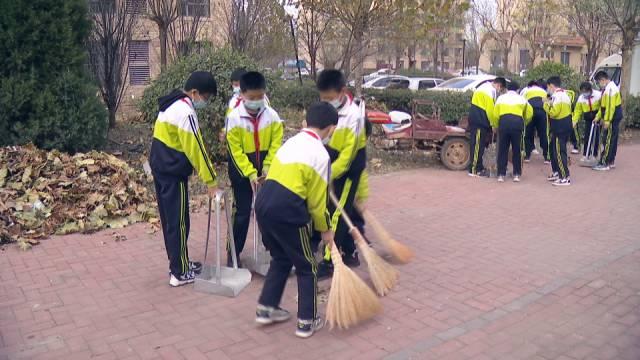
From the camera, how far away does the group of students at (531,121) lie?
9586 mm

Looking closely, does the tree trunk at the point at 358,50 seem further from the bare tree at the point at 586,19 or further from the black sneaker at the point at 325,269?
the bare tree at the point at 586,19

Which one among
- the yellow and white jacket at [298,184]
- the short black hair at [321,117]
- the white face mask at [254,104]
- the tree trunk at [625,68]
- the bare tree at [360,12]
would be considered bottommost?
the yellow and white jacket at [298,184]

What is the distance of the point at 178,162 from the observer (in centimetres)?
505

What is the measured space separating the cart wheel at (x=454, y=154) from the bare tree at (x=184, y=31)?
643cm

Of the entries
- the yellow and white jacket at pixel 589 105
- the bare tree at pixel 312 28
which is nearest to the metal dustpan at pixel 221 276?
the yellow and white jacket at pixel 589 105

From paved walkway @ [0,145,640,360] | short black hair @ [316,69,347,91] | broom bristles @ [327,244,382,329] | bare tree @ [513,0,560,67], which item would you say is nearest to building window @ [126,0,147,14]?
paved walkway @ [0,145,640,360]

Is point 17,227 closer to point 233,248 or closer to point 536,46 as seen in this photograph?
point 233,248

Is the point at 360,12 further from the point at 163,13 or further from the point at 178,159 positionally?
the point at 178,159

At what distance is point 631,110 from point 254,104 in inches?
587

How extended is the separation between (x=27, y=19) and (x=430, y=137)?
6.56m

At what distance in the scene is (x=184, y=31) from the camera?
46.3 ft

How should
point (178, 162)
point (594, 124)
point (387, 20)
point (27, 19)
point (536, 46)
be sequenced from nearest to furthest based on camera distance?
1. point (178, 162)
2. point (27, 19)
3. point (594, 124)
4. point (387, 20)
5. point (536, 46)

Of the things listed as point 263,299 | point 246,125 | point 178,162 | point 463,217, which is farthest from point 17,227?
point 463,217

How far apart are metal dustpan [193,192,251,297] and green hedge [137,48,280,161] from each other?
4.30 metres
